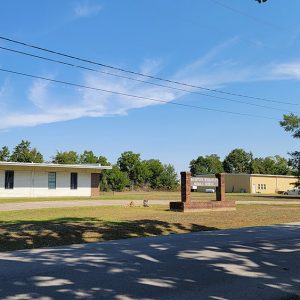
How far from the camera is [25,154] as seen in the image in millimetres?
72062

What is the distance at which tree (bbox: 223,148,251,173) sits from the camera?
129 m

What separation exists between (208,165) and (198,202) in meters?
108

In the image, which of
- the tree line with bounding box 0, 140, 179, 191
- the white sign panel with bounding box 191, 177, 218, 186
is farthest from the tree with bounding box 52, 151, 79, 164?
the white sign panel with bounding box 191, 177, 218, 186

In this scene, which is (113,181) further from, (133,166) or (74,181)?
(74,181)

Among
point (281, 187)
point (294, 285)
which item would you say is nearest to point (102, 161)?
point (281, 187)

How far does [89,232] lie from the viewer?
14.0 m

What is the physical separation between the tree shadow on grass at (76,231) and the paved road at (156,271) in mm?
1543

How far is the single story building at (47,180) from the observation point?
38.4 meters

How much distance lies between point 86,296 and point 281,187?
8524 cm

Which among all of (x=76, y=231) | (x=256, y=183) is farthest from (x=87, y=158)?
(x=76, y=231)

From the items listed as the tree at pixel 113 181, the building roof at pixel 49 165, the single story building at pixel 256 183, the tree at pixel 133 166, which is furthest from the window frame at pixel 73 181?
the single story building at pixel 256 183

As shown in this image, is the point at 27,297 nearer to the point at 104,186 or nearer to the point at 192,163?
the point at 104,186

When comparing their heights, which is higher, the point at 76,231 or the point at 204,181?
the point at 204,181

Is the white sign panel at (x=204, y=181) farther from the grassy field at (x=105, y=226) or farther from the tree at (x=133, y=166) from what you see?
the tree at (x=133, y=166)
